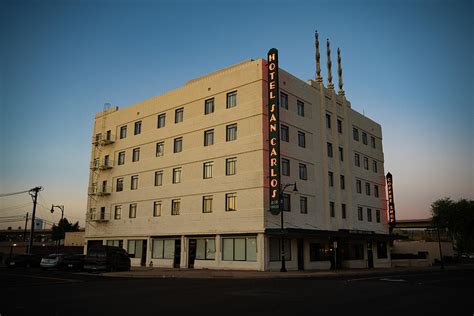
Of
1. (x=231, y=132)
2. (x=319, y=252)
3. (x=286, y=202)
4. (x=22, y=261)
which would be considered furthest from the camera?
(x=319, y=252)

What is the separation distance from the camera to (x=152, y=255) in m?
43.8

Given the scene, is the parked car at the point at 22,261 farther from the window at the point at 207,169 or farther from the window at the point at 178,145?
the window at the point at 207,169

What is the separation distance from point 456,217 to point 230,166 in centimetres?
4724

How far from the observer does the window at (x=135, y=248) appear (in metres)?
45.4

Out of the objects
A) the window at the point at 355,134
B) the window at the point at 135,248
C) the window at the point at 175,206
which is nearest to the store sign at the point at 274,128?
the window at the point at 175,206

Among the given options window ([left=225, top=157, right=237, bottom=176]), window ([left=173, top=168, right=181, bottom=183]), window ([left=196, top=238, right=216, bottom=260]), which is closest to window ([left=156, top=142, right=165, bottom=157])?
window ([left=173, top=168, right=181, bottom=183])

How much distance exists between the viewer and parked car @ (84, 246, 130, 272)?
32562mm

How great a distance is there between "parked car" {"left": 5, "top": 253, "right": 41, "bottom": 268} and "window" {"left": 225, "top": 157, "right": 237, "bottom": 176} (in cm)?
2073

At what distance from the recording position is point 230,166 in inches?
1503

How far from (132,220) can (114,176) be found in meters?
6.79

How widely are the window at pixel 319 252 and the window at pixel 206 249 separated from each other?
29.8 feet

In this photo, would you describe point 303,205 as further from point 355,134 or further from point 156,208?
point 156,208

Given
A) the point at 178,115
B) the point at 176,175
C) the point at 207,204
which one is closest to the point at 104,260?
the point at 207,204

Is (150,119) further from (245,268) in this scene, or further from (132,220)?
(245,268)
